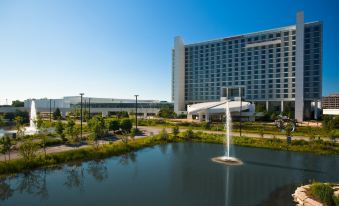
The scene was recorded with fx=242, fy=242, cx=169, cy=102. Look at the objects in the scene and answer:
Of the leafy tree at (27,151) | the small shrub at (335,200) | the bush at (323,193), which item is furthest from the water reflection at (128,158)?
the small shrub at (335,200)

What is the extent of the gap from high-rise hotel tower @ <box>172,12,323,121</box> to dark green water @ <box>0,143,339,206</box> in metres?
73.8

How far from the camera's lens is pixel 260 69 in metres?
A: 105

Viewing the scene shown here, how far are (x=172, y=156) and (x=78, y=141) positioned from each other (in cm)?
1530

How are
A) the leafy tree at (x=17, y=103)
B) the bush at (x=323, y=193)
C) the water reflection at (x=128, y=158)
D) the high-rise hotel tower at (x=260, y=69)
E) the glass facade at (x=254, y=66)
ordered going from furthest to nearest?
the leafy tree at (x=17, y=103) → the glass facade at (x=254, y=66) → the high-rise hotel tower at (x=260, y=69) → the water reflection at (x=128, y=158) → the bush at (x=323, y=193)

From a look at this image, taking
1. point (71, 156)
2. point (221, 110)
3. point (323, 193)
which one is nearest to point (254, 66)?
point (221, 110)

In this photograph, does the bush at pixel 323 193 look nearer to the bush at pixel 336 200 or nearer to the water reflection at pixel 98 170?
the bush at pixel 336 200

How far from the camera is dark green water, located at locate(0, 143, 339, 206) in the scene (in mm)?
15844

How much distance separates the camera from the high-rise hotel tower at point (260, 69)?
298 ft

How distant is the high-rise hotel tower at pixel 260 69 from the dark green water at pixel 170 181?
73825mm

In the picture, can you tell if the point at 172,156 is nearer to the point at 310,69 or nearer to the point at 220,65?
the point at 310,69

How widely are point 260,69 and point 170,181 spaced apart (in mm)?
96767

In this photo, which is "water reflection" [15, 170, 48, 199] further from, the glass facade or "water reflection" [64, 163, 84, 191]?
the glass facade

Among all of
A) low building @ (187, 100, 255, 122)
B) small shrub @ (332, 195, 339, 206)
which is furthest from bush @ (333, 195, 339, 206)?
low building @ (187, 100, 255, 122)

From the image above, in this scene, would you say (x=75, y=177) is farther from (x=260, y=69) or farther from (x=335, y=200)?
(x=260, y=69)
